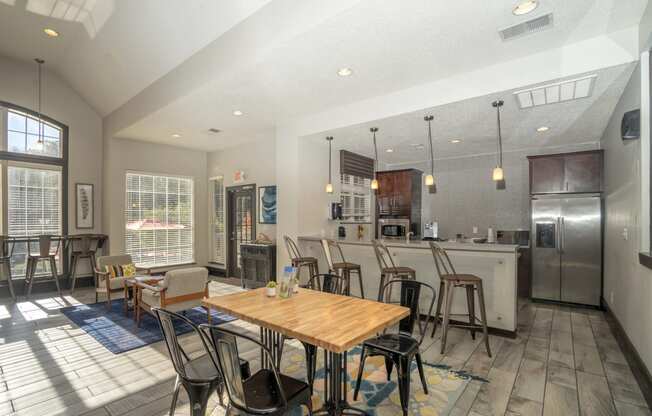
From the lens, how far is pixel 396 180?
7836 mm

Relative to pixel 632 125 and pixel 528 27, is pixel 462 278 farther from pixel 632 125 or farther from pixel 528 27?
pixel 528 27

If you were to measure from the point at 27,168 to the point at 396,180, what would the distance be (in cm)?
762

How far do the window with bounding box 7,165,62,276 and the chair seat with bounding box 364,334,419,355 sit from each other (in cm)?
696

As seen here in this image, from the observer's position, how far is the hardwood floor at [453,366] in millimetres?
2479

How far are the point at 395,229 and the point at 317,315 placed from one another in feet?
17.5

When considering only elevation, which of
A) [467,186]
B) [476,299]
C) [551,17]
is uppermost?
[551,17]

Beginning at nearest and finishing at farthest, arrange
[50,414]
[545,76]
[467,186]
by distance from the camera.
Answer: [50,414] → [545,76] → [467,186]

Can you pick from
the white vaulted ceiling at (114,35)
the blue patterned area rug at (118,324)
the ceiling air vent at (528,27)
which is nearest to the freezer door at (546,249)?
the ceiling air vent at (528,27)

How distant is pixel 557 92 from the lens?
3.60 meters

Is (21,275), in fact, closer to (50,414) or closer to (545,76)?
(50,414)

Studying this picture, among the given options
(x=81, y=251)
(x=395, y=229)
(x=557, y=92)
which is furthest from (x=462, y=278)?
(x=81, y=251)

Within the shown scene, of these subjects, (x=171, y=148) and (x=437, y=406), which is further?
(x=171, y=148)

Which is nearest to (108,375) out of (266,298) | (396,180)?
(266,298)

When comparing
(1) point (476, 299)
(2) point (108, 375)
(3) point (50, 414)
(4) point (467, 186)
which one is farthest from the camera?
(4) point (467, 186)
